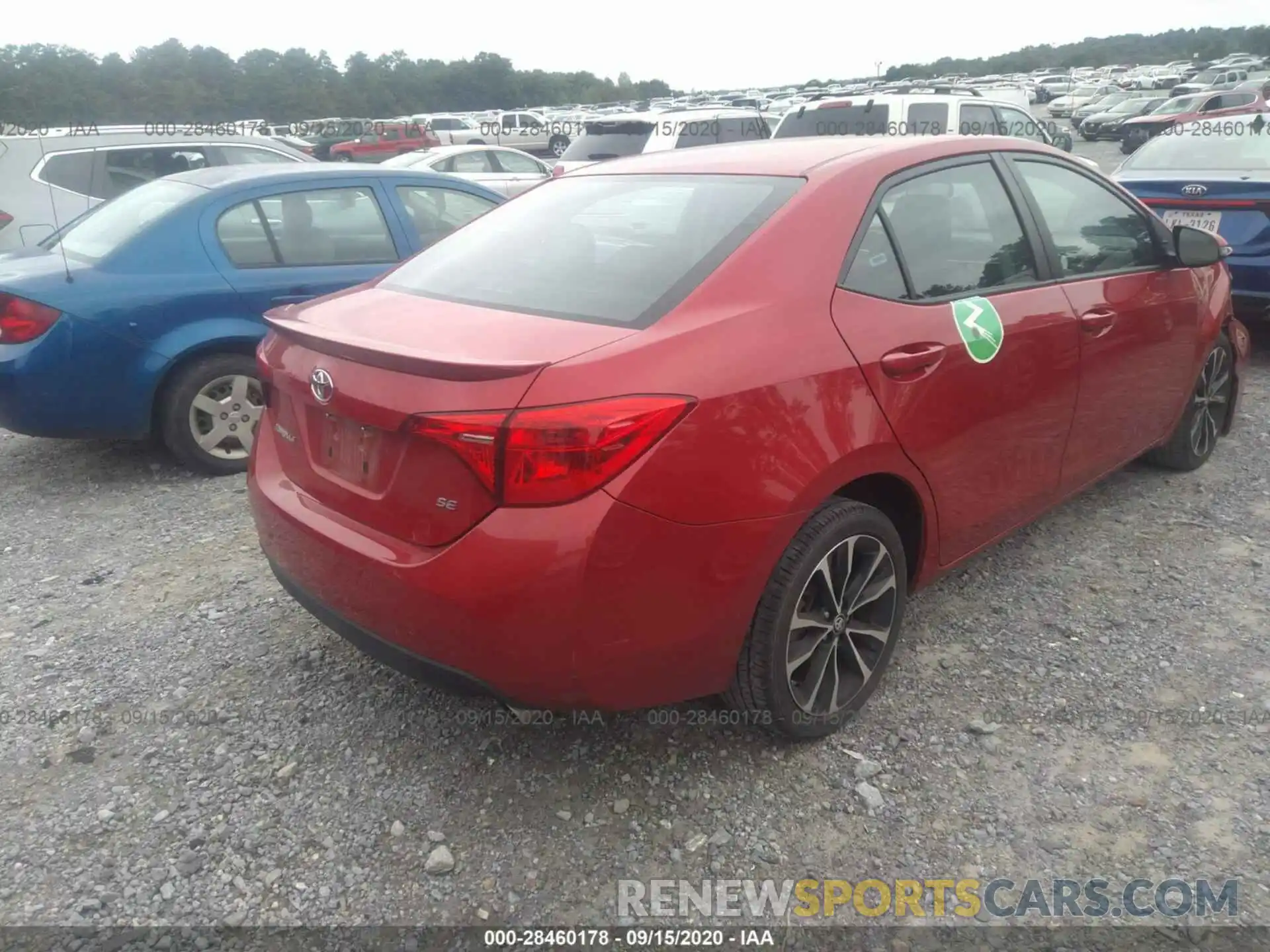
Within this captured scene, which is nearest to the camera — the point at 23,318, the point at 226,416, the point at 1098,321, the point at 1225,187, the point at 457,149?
the point at 1098,321

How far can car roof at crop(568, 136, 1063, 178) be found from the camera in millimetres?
2824

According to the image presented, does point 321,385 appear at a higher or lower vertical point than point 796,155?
lower

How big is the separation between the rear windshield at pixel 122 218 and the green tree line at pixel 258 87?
10.2 metres

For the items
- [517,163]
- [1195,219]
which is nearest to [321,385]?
[1195,219]

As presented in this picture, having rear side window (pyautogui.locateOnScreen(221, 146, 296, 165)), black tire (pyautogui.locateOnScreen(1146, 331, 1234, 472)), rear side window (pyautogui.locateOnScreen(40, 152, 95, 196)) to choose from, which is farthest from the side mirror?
rear side window (pyautogui.locateOnScreen(40, 152, 95, 196))

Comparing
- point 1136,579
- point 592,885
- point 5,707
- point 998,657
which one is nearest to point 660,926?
point 592,885

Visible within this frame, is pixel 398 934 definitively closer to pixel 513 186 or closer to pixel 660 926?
pixel 660 926

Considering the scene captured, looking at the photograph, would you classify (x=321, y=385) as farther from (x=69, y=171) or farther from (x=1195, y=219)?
(x=69, y=171)

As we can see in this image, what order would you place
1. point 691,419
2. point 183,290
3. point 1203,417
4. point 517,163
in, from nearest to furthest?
point 691,419 < point 1203,417 < point 183,290 < point 517,163

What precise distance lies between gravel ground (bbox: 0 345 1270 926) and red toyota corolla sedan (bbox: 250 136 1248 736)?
1.04ft

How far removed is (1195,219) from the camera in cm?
616

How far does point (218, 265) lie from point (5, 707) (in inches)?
99.8

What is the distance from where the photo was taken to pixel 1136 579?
3.62 metres

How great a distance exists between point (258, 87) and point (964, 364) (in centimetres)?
5064
